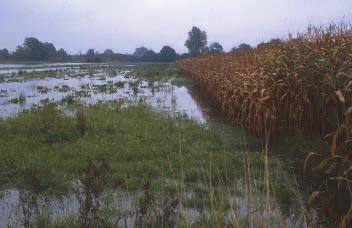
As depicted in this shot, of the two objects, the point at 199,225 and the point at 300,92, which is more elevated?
the point at 300,92

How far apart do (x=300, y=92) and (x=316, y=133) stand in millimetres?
823

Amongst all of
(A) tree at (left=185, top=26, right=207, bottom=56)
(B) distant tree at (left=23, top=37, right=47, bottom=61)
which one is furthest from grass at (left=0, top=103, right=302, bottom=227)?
(B) distant tree at (left=23, top=37, right=47, bottom=61)

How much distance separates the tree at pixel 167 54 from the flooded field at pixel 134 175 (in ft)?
316

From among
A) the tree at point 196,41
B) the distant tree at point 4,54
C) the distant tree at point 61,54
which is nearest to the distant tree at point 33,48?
the distant tree at point 4,54

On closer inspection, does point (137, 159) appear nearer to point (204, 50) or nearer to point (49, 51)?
point (204, 50)

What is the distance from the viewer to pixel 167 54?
362 ft

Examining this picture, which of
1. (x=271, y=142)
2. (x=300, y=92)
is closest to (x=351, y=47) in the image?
(x=300, y=92)

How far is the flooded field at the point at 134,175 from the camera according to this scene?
492 centimetres

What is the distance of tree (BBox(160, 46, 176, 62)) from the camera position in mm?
109062

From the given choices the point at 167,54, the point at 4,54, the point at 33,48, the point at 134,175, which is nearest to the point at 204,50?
the point at 167,54

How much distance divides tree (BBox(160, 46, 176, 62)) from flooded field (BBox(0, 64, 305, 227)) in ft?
316

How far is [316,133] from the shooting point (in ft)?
27.8

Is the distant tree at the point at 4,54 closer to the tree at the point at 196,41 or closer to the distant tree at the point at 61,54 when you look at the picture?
the distant tree at the point at 61,54

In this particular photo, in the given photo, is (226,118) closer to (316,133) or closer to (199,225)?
(316,133)
